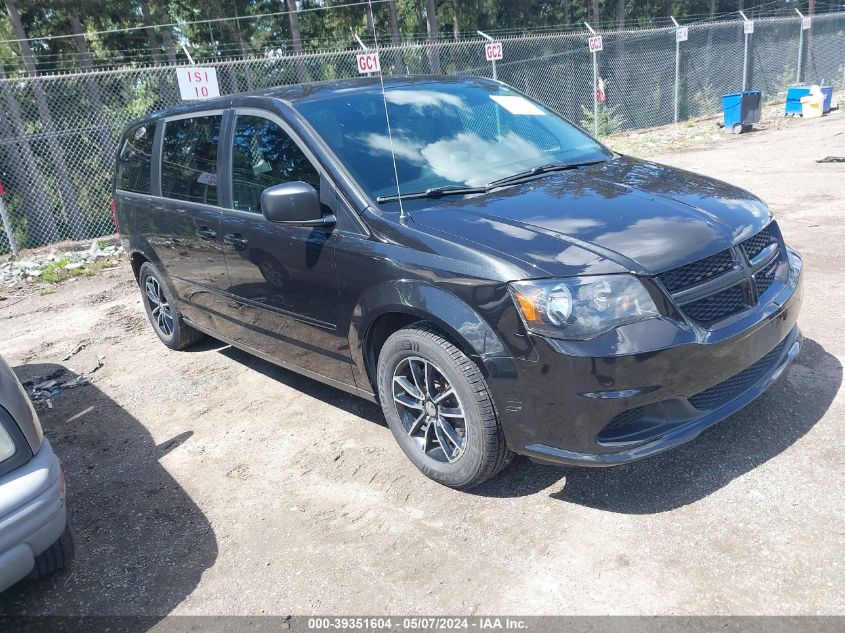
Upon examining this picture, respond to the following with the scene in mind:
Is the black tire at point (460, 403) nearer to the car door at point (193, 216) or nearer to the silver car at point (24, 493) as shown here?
the silver car at point (24, 493)

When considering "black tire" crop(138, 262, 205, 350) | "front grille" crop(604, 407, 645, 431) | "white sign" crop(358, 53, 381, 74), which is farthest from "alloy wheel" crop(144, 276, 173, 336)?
"white sign" crop(358, 53, 381, 74)

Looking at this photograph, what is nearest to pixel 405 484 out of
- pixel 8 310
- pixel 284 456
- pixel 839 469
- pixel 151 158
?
pixel 284 456

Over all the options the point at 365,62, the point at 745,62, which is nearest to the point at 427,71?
the point at 365,62

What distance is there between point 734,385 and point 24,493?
2.88 metres

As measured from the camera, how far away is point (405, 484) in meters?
3.37

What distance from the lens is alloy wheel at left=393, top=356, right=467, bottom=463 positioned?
10.2 ft

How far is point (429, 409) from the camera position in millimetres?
3193

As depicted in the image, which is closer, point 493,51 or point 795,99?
point 493,51

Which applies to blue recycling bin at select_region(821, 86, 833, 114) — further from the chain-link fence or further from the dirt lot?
the dirt lot

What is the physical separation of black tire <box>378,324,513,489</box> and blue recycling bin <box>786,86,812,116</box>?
59.5 feet

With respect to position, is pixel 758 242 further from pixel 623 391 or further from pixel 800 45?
pixel 800 45

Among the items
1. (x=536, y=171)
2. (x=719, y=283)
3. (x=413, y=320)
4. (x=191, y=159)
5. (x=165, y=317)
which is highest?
(x=191, y=159)

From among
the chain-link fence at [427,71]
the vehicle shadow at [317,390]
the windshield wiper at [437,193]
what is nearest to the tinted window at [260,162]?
the windshield wiper at [437,193]

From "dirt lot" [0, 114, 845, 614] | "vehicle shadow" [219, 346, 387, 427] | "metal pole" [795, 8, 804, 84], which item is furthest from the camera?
"metal pole" [795, 8, 804, 84]
